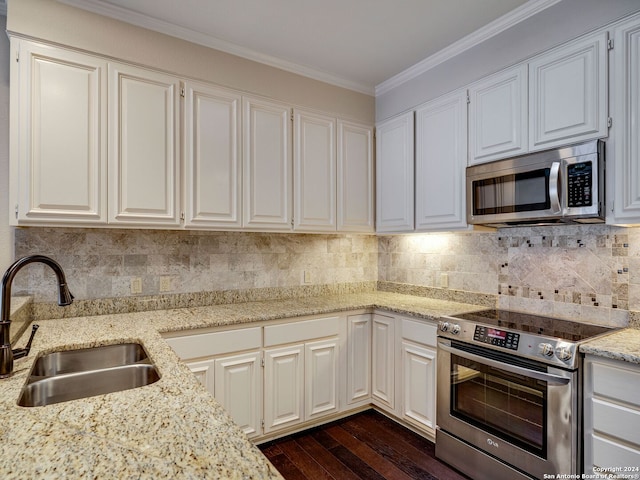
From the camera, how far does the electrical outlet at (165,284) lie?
259 cm

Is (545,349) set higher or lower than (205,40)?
lower

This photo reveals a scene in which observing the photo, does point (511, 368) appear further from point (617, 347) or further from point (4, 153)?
point (4, 153)

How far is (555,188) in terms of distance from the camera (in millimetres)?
1968

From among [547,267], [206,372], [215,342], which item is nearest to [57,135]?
[215,342]

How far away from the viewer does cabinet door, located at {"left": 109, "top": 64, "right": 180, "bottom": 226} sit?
2148 millimetres

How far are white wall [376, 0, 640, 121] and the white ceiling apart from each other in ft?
0.21

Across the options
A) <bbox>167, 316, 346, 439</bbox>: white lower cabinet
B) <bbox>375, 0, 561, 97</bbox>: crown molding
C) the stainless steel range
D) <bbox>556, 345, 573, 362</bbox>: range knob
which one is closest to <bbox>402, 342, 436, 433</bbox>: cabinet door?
the stainless steel range

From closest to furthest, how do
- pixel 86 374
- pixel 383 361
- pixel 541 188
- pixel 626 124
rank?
pixel 86 374
pixel 626 124
pixel 541 188
pixel 383 361

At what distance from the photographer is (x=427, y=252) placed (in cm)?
317

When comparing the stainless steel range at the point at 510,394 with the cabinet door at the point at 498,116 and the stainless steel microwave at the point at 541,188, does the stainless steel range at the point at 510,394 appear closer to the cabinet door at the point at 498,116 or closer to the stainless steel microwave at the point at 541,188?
the stainless steel microwave at the point at 541,188

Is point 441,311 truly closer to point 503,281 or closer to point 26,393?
point 503,281

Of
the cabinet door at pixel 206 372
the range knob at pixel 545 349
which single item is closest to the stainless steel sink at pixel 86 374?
the cabinet door at pixel 206 372

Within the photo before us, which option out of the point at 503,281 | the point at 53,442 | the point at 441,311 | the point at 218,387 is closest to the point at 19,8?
the point at 53,442

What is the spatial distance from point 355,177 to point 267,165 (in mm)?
810
